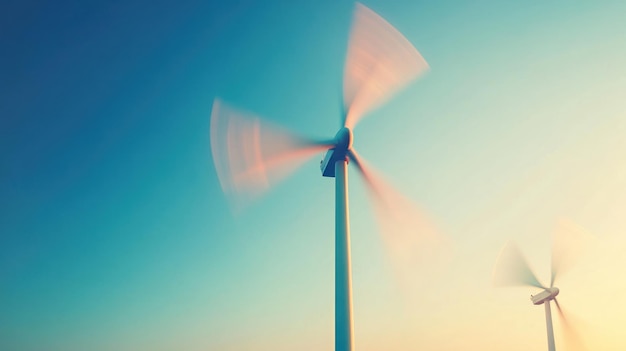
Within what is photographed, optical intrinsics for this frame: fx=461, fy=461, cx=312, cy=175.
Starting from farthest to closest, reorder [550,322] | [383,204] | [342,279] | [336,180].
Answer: [550,322]
[336,180]
[383,204]
[342,279]

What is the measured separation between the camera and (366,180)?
104 feet

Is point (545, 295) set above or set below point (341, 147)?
above

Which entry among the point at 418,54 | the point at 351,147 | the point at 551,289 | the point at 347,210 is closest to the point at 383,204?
the point at 347,210

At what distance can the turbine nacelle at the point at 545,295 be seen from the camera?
2181 inches

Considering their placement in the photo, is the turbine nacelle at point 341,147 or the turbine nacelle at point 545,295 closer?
the turbine nacelle at point 341,147

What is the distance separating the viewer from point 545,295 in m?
56.6

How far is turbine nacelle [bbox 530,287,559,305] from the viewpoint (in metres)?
55.4

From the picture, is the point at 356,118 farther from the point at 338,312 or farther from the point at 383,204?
the point at 338,312

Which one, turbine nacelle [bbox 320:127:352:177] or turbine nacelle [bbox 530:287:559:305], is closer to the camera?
turbine nacelle [bbox 320:127:352:177]

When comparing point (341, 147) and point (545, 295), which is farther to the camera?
point (545, 295)

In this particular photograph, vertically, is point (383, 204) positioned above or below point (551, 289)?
below

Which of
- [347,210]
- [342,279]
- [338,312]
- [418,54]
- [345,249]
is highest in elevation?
[418,54]

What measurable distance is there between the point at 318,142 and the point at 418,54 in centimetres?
883

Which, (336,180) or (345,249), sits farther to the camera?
(336,180)
